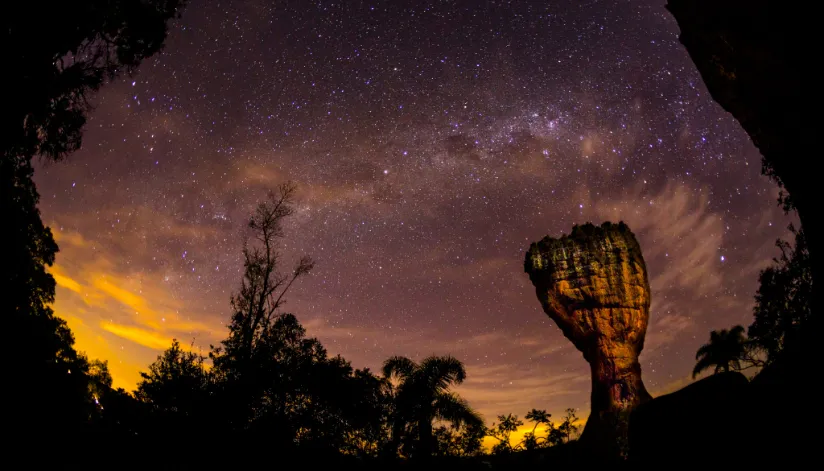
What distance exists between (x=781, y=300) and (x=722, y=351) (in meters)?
22.6

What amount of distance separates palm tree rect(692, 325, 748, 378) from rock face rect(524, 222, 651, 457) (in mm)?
16160

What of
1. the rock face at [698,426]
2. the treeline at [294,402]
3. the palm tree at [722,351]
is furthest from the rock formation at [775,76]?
the palm tree at [722,351]

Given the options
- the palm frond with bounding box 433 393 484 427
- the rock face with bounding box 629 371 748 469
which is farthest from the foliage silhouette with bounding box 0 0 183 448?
the palm frond with bounding box 433 393 484 427

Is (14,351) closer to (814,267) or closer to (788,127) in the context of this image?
(814,267)

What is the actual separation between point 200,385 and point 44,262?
7537 millimetres

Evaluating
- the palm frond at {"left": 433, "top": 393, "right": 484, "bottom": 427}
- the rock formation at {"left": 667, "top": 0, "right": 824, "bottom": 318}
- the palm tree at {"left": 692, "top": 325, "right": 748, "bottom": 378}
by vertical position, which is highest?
the rock formation at {"left": 667, "top": 0, "right": 824, "bottom": 318}

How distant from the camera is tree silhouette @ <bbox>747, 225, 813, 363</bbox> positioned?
19.3 m

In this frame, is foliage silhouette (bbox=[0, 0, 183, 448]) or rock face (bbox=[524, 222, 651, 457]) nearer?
foliage silhouette (bbox=[0, 0, 183, 448])

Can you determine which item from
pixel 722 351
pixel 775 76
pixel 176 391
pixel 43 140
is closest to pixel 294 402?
pixel 176 391

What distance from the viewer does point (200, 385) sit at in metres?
17.5

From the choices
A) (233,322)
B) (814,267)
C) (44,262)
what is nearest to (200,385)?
(233,322)

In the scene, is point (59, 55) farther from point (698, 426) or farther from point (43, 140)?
point (698, 426)

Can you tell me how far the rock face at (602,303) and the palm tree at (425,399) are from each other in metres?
11.6

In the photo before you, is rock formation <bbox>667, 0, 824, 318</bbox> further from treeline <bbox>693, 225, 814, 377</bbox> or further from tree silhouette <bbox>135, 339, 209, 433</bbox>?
tree silhouette <bbox>135, 339, 209, 433</bbox>
